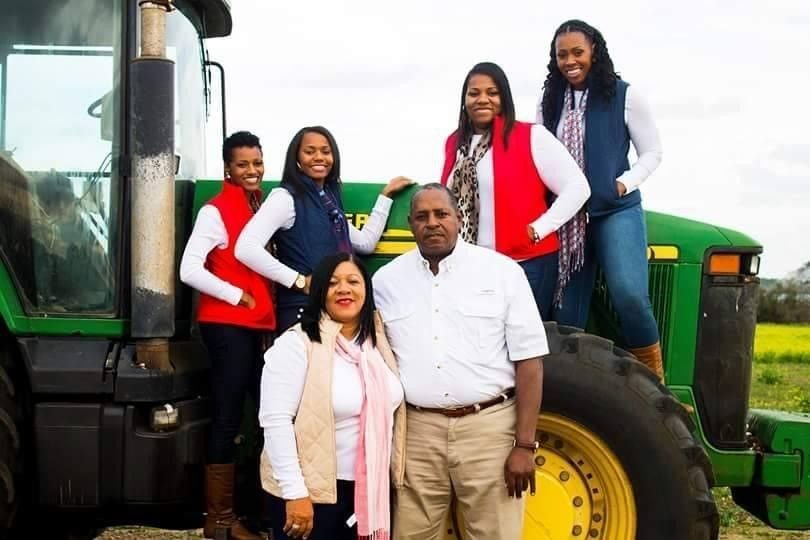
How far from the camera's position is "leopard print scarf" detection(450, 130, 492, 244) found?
13.5 ft

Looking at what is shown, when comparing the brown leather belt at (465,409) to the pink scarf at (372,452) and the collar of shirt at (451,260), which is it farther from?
the collar of shirt at (451,260)

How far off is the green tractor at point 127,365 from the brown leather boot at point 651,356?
30cm

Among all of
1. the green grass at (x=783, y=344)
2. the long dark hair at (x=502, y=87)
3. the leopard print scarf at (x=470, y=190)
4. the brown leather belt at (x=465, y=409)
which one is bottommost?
the green grass at (x=783, y=344)

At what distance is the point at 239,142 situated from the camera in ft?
14.4

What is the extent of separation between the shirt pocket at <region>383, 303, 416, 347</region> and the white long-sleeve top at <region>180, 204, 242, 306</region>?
84cm

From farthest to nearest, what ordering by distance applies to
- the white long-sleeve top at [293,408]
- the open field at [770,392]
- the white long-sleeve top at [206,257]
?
the open field at [770,392] → the white long-sleeve top at [206,257] → the white long-sleeve top at [293,408]

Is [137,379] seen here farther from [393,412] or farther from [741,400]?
[741,400]

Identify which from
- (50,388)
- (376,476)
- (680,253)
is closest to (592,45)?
(680,253)

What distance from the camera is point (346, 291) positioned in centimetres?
350

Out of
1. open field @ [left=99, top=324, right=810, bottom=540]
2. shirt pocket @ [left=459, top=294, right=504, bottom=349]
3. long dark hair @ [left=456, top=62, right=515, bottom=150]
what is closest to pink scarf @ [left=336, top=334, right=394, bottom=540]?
shirt pocket @ [left=459, top=294, right=504, bottom=349]

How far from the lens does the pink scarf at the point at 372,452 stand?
341cm

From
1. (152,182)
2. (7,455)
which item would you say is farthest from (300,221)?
(7,455)

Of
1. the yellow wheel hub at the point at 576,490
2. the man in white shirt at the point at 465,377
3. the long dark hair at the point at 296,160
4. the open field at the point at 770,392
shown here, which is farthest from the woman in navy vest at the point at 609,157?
the open field at the point at 770,392

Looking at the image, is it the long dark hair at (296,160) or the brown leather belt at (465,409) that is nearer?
the brown leather belt at (465,409)
